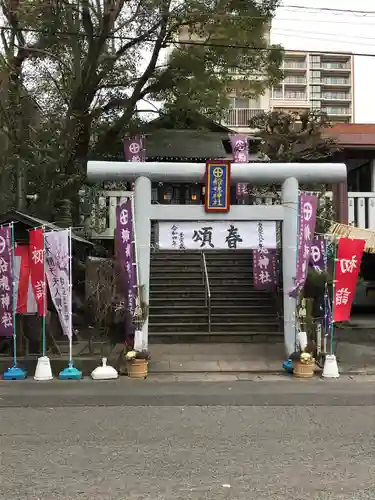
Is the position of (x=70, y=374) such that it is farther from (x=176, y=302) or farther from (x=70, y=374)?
(x=176, y=302)

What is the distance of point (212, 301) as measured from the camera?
14.4 meters

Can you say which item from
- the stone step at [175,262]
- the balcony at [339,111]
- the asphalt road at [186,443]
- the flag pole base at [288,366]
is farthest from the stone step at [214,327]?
the balcony at [339,111]

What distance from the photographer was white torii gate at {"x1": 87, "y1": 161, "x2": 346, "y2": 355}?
1060cm

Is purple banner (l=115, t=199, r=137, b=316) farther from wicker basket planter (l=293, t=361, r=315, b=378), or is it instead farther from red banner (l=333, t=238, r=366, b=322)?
red banner (l=333, t=238, r=366, b=322)

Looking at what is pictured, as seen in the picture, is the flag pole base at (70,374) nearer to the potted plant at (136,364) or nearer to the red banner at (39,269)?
the potted plant at (136,364)

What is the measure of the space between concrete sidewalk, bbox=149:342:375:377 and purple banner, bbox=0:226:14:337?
9.62 feet

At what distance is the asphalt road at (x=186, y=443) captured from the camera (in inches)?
168

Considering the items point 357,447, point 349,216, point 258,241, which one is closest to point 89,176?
point 258,241

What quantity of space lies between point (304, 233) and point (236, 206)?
1513 mm

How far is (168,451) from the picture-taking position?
5250 mm

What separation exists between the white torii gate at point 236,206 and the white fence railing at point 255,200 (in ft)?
18.7

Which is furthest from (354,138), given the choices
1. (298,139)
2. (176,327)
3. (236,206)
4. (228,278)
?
(176,327)

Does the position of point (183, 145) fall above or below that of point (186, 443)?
above

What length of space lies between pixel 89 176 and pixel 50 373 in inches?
154
